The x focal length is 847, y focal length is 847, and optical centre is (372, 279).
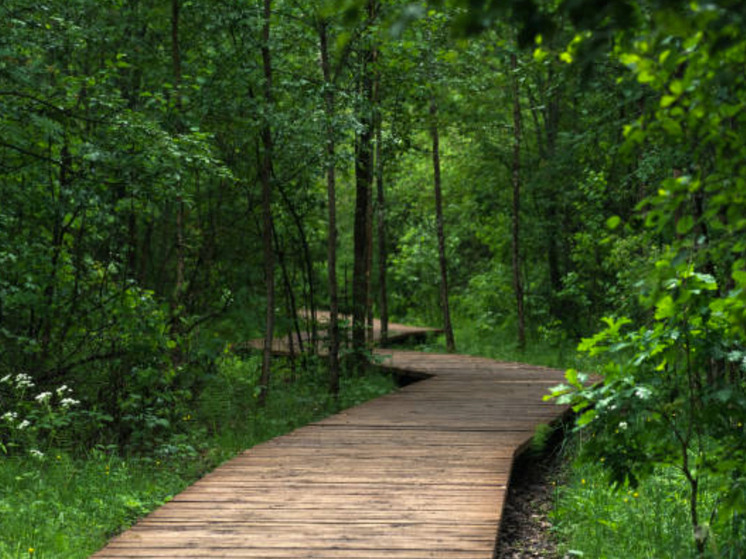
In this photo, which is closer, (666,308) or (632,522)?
(666,308)

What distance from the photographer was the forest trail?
4.43 meters

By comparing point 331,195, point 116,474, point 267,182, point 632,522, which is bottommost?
point 632,522

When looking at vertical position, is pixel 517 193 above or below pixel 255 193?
above

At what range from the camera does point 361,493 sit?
5.53m

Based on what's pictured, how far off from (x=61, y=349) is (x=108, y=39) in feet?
13.4

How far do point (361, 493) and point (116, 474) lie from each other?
206 centimetres

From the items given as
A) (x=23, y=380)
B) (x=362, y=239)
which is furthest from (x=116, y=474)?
(x=362, y=239)

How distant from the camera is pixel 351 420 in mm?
8492

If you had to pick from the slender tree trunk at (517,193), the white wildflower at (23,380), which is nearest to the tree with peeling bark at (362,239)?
the slender tree trunk at (517,193)

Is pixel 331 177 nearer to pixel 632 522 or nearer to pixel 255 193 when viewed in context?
pixel 255 193

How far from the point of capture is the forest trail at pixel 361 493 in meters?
4.43

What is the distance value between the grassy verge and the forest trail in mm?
416

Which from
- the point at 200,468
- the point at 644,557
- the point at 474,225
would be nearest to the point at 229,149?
the point at 200,468

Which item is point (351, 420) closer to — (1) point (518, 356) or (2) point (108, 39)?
(2) point (108, 39)
